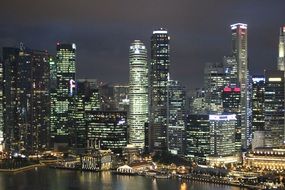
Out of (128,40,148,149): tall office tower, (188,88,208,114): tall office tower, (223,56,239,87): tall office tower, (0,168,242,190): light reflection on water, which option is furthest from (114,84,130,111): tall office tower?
(0,168,242,190): light reflection on water

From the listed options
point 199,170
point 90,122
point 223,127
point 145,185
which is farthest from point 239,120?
point 145,185

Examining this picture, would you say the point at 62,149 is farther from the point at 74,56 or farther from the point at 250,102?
the point at 250,102

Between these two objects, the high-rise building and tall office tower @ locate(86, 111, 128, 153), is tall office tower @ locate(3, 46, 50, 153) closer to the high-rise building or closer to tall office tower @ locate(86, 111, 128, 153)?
tall office tower @ locate(86, 111, 128, 153)

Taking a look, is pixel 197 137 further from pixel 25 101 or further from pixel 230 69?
pixel 230 69

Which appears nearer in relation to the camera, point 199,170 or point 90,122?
point 199,170

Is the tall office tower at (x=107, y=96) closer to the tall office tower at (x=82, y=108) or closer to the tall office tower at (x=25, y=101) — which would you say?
the tall office tower at (x=82, y=108)

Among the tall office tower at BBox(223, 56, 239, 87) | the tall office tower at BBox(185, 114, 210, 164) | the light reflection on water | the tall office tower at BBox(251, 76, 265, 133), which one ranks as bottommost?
the light reflection on water
